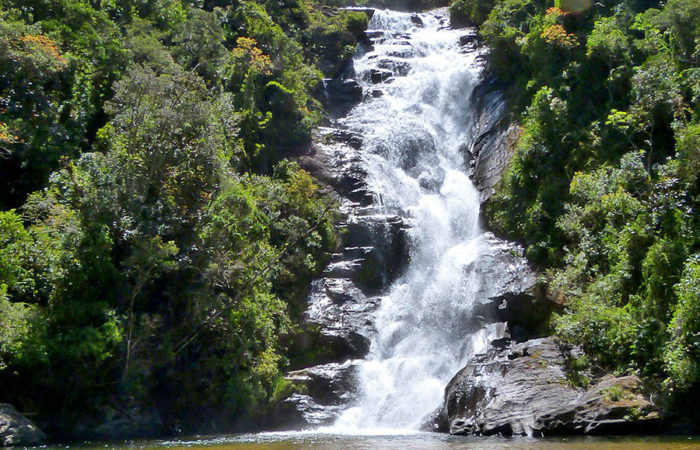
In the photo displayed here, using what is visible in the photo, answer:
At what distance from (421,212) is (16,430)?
826 inches

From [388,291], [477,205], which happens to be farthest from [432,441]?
[477,205]

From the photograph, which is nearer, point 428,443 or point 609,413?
point 428,443

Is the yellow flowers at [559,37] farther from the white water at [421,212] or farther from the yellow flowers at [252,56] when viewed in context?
the yellow flowers at [252,56]

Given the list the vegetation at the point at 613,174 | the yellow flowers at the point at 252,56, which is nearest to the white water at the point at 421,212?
the vegetation at the point at 613,174

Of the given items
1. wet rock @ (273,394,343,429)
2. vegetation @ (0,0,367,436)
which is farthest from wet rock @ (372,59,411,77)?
wet rock @ (273,394,343,429)

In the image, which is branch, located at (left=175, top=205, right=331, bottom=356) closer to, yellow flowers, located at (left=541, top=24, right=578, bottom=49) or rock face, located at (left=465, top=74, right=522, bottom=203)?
rock face, located at (left=465, top=74, right=522, bottom=203)

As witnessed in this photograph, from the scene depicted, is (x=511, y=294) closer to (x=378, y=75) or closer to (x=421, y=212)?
(x=421, y=212)

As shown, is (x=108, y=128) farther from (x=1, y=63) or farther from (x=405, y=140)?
(x=405, y=140)

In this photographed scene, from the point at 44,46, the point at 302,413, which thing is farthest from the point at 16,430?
the point at 44,46

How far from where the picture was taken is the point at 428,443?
647 inches

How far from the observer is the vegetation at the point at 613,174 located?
19.3m

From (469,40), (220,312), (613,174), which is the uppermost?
(469,40)

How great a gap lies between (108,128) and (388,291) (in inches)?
568

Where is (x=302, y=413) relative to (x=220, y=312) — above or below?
below
